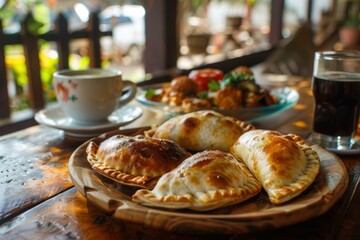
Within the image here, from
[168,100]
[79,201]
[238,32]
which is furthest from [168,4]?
[238,32]

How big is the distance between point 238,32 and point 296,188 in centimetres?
1067

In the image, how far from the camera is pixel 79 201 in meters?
0.69

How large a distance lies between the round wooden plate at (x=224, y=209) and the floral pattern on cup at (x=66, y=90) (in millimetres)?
409

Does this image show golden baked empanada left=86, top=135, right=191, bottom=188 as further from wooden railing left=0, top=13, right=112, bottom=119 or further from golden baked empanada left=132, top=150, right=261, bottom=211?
wooden railing left=0, top=13, right=112, bottom=119

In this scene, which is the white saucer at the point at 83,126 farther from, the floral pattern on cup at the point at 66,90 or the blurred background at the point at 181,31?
the blurred background at the point at 181,31

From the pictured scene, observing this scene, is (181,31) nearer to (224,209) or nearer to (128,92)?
(128,92)

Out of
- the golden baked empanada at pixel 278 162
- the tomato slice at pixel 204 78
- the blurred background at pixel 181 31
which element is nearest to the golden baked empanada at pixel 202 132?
the golden baked empanada at pixel 278 162

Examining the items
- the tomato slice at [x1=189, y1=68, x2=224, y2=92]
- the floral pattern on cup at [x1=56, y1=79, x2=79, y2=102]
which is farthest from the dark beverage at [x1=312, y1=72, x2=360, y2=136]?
the floral pattern on cup at [x1=56, y1=79, x2=79, y2=102]

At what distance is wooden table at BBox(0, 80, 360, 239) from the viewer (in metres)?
0.58

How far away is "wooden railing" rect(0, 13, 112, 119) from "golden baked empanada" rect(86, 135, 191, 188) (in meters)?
1.58

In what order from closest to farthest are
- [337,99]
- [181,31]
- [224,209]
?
[224,209] → [337,99] → [181,31]

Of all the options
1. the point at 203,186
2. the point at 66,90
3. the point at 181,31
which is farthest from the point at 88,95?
the point at 181,31

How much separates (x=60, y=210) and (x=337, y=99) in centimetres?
73

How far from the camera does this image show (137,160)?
0.67m
